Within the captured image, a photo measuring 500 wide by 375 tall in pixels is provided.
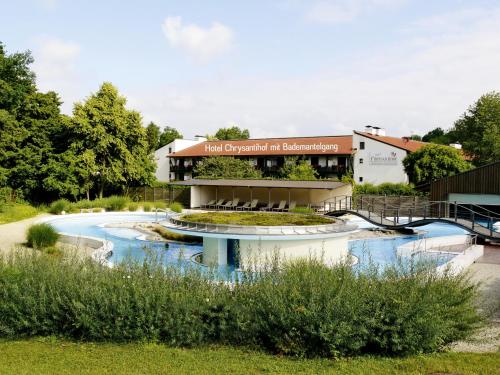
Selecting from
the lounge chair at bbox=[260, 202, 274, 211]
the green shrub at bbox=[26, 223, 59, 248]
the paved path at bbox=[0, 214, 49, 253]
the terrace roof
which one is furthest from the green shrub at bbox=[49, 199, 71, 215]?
the green shrub at bbox=[26, 223, 59, 248]

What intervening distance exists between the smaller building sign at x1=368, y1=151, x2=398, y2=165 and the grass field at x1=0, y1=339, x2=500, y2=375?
37.7 meters

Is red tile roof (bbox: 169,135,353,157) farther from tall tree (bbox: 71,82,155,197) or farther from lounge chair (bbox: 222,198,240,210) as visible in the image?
tall tree (bbox: 71,82,155,197)

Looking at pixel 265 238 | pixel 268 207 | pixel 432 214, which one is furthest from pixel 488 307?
pixel 268 207

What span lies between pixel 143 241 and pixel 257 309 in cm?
1373

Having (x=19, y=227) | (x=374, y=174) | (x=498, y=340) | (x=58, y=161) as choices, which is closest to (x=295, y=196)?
(x=374, y=174)

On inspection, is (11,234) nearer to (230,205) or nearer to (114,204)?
(114,204)

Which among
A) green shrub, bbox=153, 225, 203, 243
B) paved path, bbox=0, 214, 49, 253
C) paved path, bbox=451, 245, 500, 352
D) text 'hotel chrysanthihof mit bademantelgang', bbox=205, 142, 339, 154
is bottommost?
paved path, bbox=451, 245, 500, 352

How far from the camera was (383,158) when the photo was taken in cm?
4312

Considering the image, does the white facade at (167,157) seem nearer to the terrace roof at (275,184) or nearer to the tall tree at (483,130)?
the terrace roof at (275,184)

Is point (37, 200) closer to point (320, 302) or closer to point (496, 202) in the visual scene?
point (496, 202)

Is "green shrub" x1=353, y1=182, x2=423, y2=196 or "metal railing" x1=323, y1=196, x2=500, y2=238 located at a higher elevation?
"green shrub" x1=353, y1=182, x2=423, y2=196

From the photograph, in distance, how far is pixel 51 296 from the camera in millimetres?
7082

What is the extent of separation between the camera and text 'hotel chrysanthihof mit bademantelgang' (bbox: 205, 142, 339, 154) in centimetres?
4531

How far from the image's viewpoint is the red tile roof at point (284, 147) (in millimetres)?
45094
